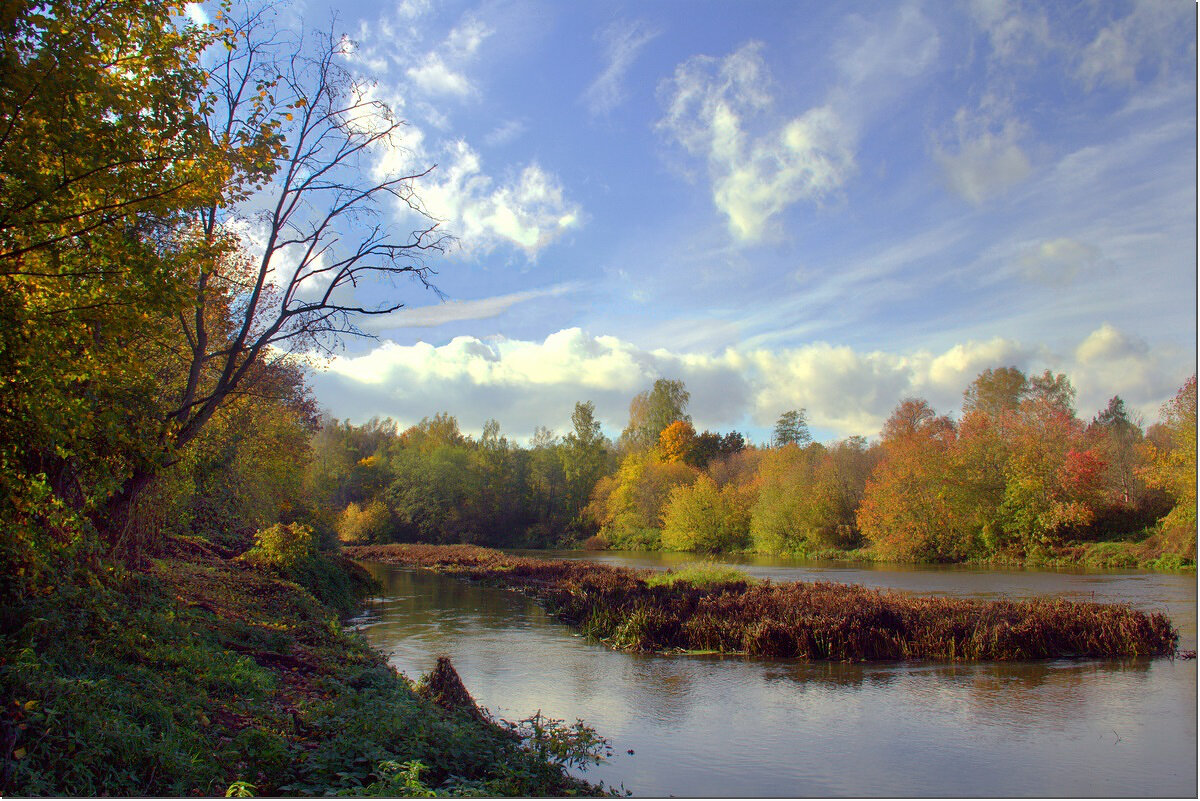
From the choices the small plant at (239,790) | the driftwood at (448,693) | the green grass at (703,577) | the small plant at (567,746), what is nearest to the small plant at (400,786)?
the small plant at (239,790)

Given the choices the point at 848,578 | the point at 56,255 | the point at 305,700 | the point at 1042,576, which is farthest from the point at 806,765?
the point at 1042,576

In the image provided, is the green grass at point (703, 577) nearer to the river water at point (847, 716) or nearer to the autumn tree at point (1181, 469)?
the river water at point (847, 716)

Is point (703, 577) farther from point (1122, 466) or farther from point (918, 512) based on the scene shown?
point (1122, 466)

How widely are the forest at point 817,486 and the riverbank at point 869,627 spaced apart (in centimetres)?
2257

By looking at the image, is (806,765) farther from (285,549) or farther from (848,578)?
(848,578)

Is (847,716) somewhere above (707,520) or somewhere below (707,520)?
below

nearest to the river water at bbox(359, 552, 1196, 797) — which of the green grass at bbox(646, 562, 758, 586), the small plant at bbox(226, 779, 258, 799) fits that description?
the small plant at bbox(226, 779, 258, 799)

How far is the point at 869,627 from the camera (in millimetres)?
16000

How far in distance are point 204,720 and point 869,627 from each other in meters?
13.6

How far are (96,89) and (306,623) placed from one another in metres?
10.9

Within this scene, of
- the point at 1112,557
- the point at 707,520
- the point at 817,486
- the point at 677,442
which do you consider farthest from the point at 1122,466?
the point at 677,442

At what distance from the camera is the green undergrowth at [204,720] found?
5.37 m

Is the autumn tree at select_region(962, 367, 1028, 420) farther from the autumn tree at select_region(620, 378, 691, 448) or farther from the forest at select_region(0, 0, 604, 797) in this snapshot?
the forest at select_region(0, 0, 604, 797)

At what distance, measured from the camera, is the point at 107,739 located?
218 inches
